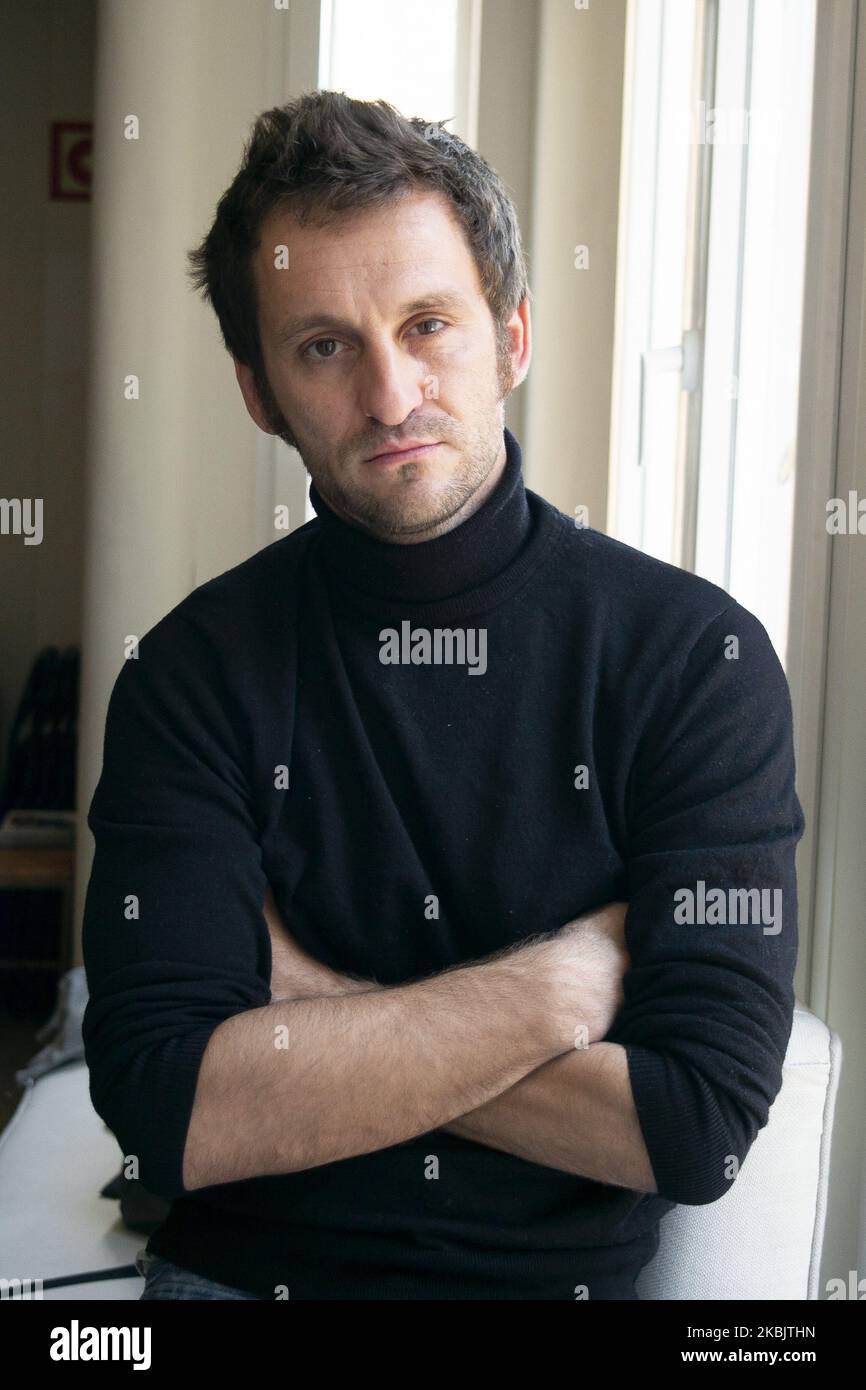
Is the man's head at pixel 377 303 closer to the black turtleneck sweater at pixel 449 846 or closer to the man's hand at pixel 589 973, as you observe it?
the black turtleneck sweater at pixel 449 846

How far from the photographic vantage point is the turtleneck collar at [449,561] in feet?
3.73

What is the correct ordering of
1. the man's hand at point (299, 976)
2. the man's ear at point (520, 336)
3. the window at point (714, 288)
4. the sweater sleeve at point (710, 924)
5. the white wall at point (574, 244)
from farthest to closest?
1. the white wall at point (574, 244)
2. the window at point (714, 288)
3. the man's ear at point (520, 336)
4. the man's hand at point (299, 976)
5. the sweater sleeve at point (710, 924)

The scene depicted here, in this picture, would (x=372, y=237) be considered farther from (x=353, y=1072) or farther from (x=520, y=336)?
(x=353, y=1072)

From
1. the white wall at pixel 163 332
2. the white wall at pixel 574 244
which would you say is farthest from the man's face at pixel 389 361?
the white wall at pixel 163 332

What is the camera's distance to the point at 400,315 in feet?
3.64

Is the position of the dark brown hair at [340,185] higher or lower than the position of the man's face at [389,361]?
higher

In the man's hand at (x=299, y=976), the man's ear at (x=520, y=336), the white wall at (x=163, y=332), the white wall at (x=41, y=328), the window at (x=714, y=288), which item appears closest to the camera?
the man's hand at (x=299, y=976)

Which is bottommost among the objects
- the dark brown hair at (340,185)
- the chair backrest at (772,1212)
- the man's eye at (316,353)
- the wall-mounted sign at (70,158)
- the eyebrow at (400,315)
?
the chair backrest at (772,1212)

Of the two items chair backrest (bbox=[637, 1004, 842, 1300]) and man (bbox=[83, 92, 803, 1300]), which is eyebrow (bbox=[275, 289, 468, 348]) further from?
chair backrest (bbox=[637, 1004, 842, 1300])

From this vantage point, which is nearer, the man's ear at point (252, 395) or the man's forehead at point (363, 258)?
the man's forehead at point (363, 258)

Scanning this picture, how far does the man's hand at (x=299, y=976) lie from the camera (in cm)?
107

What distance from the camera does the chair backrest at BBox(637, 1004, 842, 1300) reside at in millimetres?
1088
